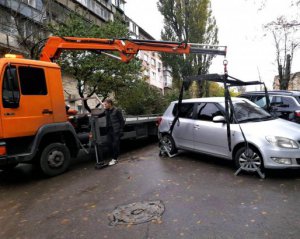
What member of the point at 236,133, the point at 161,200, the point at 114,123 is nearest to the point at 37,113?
the point at 114,123

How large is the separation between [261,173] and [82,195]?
11.5 feet

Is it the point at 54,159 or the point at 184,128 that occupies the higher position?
the point at 184,128

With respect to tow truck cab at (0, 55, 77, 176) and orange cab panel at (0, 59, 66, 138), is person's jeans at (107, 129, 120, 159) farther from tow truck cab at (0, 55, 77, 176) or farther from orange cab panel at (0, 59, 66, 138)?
orange cab panel at (0, 59, 66, 138)

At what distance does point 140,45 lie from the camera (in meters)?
8.41

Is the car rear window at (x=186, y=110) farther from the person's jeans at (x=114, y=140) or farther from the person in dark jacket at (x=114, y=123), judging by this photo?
the person's jeans at (x=114, y=140)

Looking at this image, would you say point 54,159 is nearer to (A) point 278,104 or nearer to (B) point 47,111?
(B) point 47,111

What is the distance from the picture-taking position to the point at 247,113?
6727 mm

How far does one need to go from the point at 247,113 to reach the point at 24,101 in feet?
16.3

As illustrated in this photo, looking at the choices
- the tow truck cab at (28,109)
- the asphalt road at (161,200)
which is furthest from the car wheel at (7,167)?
the tow truck cab at (28,109)

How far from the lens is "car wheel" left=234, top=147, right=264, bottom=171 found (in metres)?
5.85

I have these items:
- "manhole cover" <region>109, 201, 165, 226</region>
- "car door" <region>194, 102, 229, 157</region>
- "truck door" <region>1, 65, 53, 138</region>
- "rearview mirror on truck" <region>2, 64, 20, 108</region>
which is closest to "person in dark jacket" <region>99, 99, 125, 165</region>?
"truck door" <region>1, 65, 53, 138</region>

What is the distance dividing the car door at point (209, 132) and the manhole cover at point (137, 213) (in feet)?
7.97

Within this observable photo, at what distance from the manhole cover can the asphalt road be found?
10 centimetres

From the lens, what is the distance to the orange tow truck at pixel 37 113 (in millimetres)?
6141
